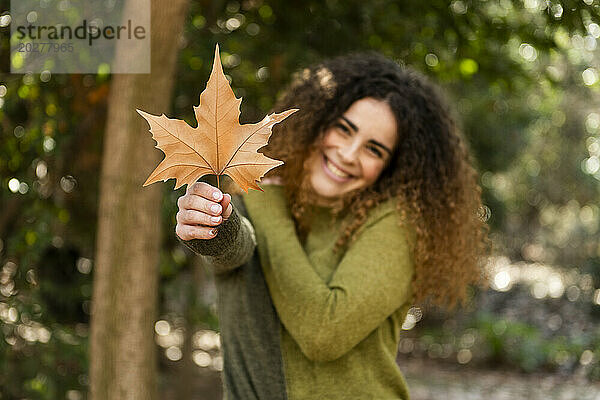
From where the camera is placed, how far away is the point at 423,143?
6.31 ft

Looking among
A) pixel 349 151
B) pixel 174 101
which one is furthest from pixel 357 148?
pixel 174 101

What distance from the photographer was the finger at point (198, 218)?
121 cm

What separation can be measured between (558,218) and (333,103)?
8465 mm

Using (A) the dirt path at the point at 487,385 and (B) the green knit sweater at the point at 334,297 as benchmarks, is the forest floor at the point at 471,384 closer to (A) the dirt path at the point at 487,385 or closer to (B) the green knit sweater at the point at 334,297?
(A) the dirt path at the point at 487,385

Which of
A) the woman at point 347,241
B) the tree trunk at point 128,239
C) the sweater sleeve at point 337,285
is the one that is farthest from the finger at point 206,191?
the tree trunk at point 128,239

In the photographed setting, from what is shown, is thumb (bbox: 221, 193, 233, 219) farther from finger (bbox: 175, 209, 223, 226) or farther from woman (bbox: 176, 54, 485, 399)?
woman (bbox: 176, 54, 485, 399)

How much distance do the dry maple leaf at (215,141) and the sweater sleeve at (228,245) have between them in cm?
19

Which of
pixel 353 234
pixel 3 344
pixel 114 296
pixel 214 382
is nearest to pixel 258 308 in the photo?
pixel 353 234

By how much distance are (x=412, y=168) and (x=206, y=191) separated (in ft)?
2.75

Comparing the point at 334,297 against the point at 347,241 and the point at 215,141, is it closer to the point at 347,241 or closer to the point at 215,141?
the point at 347,241

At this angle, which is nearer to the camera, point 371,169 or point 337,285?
point 337,285

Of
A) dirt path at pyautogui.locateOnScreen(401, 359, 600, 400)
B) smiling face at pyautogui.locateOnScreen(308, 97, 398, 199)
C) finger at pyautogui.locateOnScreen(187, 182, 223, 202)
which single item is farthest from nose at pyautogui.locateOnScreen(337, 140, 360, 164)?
dirt path at pyautogui.locateOnScreen(401, 359, 600, 400)

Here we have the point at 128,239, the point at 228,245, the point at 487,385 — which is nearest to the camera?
the point at 228,245

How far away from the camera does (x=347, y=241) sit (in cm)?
183
